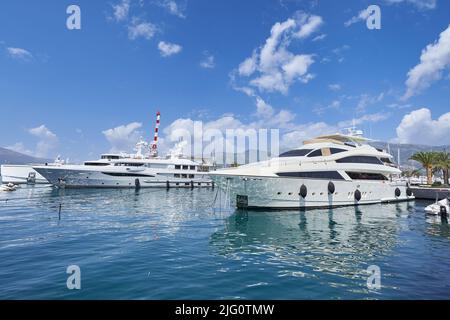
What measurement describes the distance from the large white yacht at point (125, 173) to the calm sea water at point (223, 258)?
3104cm

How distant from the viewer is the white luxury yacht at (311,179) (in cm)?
2061

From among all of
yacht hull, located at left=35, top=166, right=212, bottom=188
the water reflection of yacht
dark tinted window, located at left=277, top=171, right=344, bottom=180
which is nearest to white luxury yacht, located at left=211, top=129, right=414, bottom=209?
dark tinted window, located at left=277, top=171, right=344, bottom=180

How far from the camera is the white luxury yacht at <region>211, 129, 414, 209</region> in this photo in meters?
20.6

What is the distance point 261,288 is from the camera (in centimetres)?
723

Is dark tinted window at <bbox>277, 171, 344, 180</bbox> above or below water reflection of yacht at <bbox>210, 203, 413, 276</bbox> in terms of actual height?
above

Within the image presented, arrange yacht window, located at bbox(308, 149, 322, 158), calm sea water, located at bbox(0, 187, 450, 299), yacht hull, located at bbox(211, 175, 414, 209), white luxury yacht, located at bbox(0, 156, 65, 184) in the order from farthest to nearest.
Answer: white luxury yacht, located at bbox(0, 156, 65, 184) → yacht window, located at bbox(308, 149, 322, 158) → yacht hull, located at bbox(211, 175, 414, 209) → calm sea water, located at bbox(0, 187, 450, 299)

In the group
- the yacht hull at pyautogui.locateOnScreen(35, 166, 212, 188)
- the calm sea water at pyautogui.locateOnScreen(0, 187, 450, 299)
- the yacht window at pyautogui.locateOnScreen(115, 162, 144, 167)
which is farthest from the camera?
the yacht window at pyautogui.locateOnScreen(115, 162, 144, 167)

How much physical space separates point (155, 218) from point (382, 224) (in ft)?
53.1

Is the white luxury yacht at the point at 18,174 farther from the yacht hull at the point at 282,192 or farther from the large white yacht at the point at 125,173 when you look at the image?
the yacht hull at the point at 282,192

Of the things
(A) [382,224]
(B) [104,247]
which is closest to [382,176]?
(A) [382,224]

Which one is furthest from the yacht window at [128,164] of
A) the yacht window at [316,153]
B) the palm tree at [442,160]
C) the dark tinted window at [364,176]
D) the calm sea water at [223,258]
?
the palm tree at [442,160]

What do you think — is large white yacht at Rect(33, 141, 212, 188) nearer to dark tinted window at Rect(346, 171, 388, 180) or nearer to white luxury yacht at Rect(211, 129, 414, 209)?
white luxury yacht at Rect(211, 129, 414, 209)

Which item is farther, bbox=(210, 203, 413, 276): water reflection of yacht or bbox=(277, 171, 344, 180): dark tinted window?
bbox=(277, 171, 344, 180): dark tinted window
